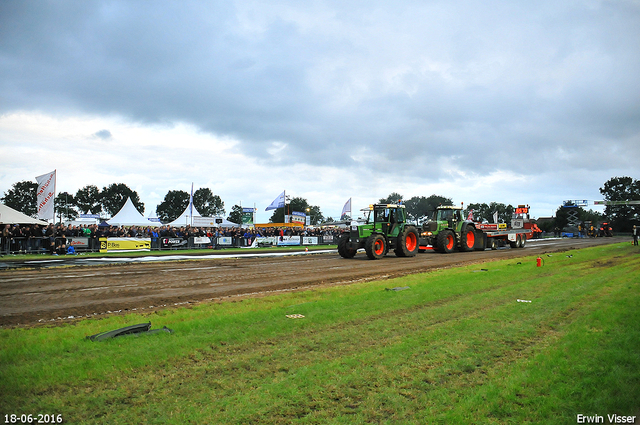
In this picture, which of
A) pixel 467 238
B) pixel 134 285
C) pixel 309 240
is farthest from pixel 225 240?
pixel 134 285

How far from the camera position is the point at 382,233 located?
2177 centimetres

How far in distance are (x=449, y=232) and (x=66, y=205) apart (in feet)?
443

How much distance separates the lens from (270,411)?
12.3 feet

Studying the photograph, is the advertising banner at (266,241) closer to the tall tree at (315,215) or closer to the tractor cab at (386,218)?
the tractor cab at (386,218)

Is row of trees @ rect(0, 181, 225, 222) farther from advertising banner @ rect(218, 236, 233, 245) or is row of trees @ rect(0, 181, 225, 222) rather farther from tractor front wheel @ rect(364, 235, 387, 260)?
tractor front wheel @ rect(364, 235, 387, 260)

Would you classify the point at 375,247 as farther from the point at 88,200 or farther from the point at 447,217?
the point at 88,200

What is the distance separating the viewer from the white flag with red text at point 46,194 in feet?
88.6

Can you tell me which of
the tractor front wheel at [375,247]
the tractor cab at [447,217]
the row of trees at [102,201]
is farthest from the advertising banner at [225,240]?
the row of trees at [102,201]

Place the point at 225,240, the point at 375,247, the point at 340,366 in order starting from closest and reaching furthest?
1. the point at 340,366
2. the point at 375,247
3. the point at 225,240

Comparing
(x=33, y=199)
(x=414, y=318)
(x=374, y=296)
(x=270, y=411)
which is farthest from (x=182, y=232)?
(x=33, y=199)

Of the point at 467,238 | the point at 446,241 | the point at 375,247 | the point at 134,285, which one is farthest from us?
the point at 467,238

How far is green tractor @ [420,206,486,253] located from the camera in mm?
25016

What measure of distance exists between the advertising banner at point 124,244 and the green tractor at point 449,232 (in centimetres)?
1949

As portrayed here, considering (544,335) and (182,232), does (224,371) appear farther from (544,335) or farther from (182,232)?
(182,232)
